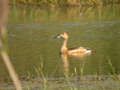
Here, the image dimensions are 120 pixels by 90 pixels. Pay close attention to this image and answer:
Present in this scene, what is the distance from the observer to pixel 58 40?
15055 mm

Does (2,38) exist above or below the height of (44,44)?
above

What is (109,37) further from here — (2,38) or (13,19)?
(2,38)

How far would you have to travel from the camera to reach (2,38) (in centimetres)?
107

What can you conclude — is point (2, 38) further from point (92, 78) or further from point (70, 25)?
Result: point (70, 25)

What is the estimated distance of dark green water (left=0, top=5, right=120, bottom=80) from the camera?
970 cm

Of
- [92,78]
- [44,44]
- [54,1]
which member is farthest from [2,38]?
[54,1]

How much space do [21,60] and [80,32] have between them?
5.64 meters

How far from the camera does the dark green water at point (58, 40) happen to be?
9.70 m

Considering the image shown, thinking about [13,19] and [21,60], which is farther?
[13,19]

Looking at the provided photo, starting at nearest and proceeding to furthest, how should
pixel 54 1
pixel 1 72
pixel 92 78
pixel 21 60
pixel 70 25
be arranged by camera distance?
pixel 92 78 < pixel 1 72 < pixel 21 60 < pixel 70 25 < pixel 54 1

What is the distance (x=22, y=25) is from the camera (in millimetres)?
18891

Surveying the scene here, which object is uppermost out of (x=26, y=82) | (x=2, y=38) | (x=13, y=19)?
(x=2, y=38)

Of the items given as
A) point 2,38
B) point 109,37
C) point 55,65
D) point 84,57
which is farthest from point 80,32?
point 2,38

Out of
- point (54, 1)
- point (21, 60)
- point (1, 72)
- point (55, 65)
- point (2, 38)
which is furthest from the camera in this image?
point (54, 1)
